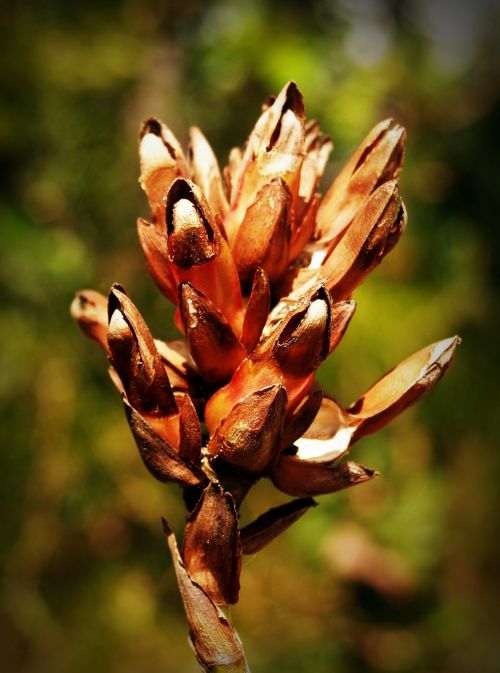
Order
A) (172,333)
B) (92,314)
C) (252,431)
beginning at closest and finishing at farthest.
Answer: (252,431) < (92,314) < (172,333)

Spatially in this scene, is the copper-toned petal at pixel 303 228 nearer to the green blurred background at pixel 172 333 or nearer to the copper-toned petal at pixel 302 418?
the copper-toned petal at pixel 302 418

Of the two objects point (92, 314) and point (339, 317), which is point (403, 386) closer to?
point (339, 317)

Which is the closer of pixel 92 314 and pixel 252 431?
pixel 252 431

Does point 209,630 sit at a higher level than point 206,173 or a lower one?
lower

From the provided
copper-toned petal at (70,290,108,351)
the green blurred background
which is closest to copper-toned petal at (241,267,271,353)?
copper-toned petal at (70,290,108,351)

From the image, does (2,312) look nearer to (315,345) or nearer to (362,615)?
(362,615)

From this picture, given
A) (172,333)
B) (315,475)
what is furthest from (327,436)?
(172,333)

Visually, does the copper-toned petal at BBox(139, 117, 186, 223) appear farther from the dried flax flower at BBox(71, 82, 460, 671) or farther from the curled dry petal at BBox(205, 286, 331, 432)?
the curled dry petal at BBox(205, 286, 331, 432)

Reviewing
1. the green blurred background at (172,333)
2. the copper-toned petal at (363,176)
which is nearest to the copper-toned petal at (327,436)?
the copper-toned petal at (363,176)
